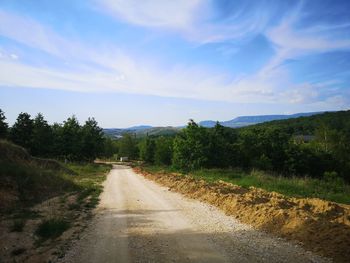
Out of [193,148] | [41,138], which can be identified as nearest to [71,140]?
[41,138]

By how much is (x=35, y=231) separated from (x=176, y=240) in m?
4.68

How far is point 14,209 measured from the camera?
1534 cm

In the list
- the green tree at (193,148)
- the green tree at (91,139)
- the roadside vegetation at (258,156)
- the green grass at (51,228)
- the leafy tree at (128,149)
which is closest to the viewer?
the green grass at (51,228)

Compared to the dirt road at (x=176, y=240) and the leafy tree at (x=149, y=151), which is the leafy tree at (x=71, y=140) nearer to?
the leafy tree at (x=149, y=151)

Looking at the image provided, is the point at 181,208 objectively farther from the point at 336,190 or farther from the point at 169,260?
the point at 336,190

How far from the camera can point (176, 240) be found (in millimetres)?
10141

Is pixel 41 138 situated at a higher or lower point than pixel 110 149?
→ higher

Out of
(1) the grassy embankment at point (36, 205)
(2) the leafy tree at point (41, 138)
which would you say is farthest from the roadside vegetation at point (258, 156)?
(2) the leafy tree at point (41, 138)

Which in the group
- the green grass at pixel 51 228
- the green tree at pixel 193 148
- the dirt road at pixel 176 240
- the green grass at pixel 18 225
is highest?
the green tree at pixel 193 148

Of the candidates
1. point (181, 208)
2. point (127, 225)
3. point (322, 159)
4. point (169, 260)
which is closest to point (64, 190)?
point (181, 208)

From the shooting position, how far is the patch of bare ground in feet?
29.3

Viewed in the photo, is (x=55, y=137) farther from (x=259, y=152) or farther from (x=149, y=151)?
(x=259, y=152)

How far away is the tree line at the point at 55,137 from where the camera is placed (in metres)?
60.0

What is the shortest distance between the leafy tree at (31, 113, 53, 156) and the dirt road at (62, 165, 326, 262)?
49533 mm
